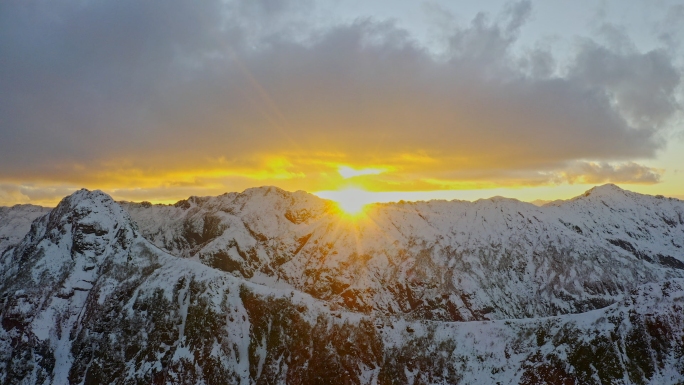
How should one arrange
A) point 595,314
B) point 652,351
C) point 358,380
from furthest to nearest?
point 358,380, point 595,314, point 652,351

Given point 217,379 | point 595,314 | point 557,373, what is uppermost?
point 595,314

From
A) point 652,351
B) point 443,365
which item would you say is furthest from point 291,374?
point 652,351

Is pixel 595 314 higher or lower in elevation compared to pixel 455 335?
higher

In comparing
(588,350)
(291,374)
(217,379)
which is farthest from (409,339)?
(217,379)

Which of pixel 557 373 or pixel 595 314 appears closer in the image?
pixel 557 373

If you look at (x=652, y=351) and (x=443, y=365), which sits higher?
(x=652, y=351)

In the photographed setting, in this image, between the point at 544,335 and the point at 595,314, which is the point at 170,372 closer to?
the point at 544,335

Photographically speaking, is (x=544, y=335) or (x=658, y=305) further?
(x=544, y=335)

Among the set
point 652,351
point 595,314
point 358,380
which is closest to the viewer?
point 652,351

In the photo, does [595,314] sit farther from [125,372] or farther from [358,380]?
[125,372]
